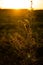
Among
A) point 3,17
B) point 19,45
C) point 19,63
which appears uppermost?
point 3,17

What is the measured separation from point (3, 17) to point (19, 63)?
4.37ft

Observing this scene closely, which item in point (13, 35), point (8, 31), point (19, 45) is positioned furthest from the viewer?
point (8, 31)

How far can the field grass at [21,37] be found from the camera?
4.02m

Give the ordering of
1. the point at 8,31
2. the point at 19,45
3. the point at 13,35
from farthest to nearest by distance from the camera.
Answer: the point at 8,31 → the point at 13,35 → the point at 19,45

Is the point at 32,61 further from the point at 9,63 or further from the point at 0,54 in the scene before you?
the point at 0,54

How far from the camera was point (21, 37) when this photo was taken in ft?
13.4

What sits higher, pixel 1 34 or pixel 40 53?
pixel 1 34

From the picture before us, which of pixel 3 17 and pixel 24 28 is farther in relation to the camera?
pixel 3 17

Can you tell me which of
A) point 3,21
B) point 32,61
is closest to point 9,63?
point 32,61

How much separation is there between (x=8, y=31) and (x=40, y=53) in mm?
906

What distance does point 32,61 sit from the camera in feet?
13.1

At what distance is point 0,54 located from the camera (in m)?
4.30

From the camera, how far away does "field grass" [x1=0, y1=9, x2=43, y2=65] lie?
13.2ft

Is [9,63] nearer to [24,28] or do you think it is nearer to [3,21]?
[24,28]
